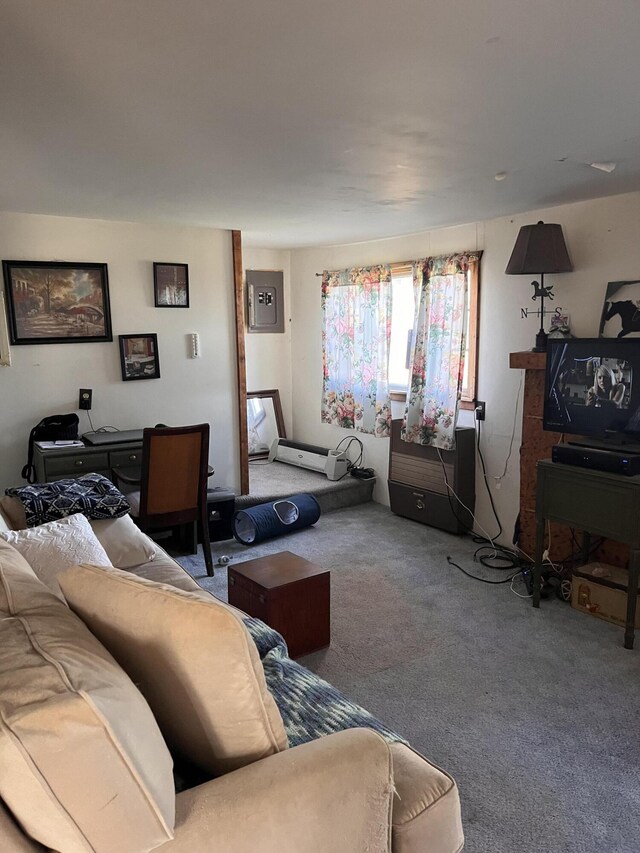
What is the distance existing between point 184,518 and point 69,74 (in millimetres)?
2479

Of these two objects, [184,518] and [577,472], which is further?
[184,518]

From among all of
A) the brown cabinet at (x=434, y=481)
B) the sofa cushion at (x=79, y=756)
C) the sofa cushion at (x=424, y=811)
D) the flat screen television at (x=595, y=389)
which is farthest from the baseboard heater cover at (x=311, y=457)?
the sofa cushion at (x=79, y=756)

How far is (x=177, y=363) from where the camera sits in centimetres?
465

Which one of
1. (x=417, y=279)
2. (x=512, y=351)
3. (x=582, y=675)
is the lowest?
(x=582, y=675)

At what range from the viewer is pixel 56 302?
411 centimetres

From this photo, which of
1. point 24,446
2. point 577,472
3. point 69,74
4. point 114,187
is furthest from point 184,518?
point 69,74

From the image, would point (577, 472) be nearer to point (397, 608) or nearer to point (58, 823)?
point (397, 608)

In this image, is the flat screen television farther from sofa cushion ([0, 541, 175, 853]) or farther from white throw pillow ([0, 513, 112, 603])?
sofa cushion ([0, 541, 175, 853])

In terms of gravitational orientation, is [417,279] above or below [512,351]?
above

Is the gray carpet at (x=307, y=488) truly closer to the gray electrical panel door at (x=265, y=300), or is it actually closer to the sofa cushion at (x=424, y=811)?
the gray electrical panel door at (x=265, y=300)

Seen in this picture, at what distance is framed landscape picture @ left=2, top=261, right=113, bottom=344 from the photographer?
3.98 meters

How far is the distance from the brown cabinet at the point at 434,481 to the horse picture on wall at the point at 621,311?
4.07 ft

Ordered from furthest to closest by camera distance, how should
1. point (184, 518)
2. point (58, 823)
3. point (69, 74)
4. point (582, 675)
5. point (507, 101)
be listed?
point (184, 518) < point (582, 675) < point (507, 101) < point (69, 74) < point (58, 823)

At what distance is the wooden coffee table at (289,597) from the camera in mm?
2699
